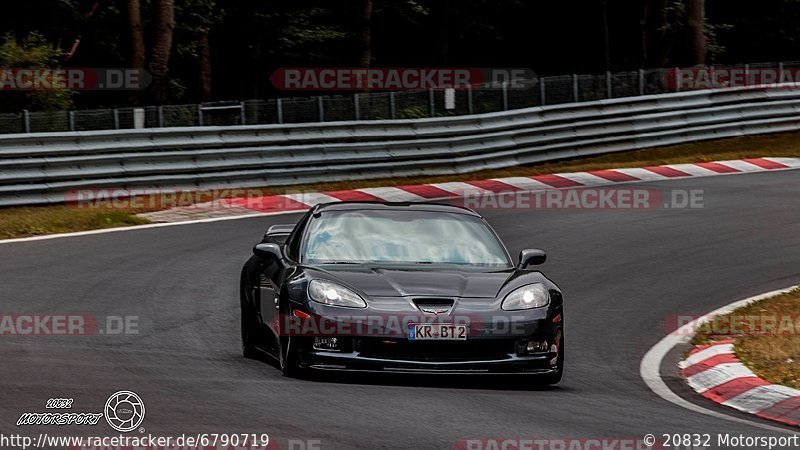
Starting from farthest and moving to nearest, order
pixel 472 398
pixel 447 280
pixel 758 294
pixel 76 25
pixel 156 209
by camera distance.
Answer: pixel 76 25 < pixel 156 209 < pixel 758 294 < pixel 447 280 < pixel 472 398

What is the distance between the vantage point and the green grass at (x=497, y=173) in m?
17.6

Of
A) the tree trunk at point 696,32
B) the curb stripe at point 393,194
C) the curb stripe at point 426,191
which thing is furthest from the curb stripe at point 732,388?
the tree trunk at point 696,32

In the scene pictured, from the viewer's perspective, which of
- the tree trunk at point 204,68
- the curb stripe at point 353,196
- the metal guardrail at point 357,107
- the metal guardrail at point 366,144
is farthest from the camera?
the tree trunk at point 204,68

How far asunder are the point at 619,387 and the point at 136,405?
11.3 feet

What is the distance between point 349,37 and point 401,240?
111 feet

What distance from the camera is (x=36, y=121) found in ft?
65.7

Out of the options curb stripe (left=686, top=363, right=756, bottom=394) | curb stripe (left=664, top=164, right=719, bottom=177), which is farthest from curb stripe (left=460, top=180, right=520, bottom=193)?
curb stripe (left=686, top=363, right=756, bottom=394)

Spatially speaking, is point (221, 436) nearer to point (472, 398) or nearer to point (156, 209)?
point (472, 398)

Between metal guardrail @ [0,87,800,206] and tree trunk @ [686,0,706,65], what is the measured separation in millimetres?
4580

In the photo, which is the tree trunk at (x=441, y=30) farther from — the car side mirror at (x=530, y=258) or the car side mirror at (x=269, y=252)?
the car side mirror at (x=269, y=252)

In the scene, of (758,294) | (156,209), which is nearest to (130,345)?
(758,294)

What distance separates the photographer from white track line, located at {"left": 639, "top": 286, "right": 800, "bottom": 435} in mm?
8250

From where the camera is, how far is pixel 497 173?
24375 mm

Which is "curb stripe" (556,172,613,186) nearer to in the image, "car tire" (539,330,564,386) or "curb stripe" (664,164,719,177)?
"curb stripe" (664,164,719,177)
